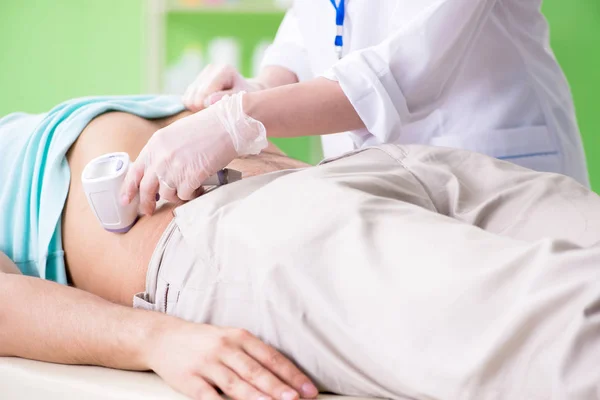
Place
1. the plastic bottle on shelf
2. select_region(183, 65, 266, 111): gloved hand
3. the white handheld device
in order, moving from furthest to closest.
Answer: the plastic bottle on shelf → select_region(183, 65, 266, 111): gloved hand → the white handheld device

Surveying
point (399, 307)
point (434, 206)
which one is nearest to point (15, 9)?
point (434, 206)

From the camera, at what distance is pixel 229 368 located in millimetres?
947

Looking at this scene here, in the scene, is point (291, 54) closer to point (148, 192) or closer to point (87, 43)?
point (148, 192)

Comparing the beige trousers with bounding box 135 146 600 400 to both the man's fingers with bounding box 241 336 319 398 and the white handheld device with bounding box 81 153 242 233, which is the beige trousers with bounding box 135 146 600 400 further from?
the white handheld device with bounding box 81 153 242 233

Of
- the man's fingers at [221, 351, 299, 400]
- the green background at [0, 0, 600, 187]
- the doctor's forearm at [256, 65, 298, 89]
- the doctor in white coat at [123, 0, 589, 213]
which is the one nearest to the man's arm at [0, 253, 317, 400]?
the man's fingers at [221, 351, 299, 400]

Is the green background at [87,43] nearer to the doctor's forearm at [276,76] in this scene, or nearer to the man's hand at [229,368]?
the doctor's forearm at [276,76]

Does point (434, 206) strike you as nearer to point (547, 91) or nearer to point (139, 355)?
point (139, 355)

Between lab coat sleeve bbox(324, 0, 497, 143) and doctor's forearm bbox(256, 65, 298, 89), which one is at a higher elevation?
lab coat sleeve bbox(324, 0, 497, 143)

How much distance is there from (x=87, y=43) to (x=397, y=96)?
286cm

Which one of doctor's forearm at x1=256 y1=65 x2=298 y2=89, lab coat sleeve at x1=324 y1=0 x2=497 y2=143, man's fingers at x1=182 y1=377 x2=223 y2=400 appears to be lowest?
man's fingers at x1=182 y1=377 x2=223 y2=400

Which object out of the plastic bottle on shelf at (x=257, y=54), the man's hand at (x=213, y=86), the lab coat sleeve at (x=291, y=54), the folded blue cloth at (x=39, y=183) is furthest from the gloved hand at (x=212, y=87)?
the plastic bottle on shelf at (x=257, y=54)

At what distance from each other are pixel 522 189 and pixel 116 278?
0.66 m

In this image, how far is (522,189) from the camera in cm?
115

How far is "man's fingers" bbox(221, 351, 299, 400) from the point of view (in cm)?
91
